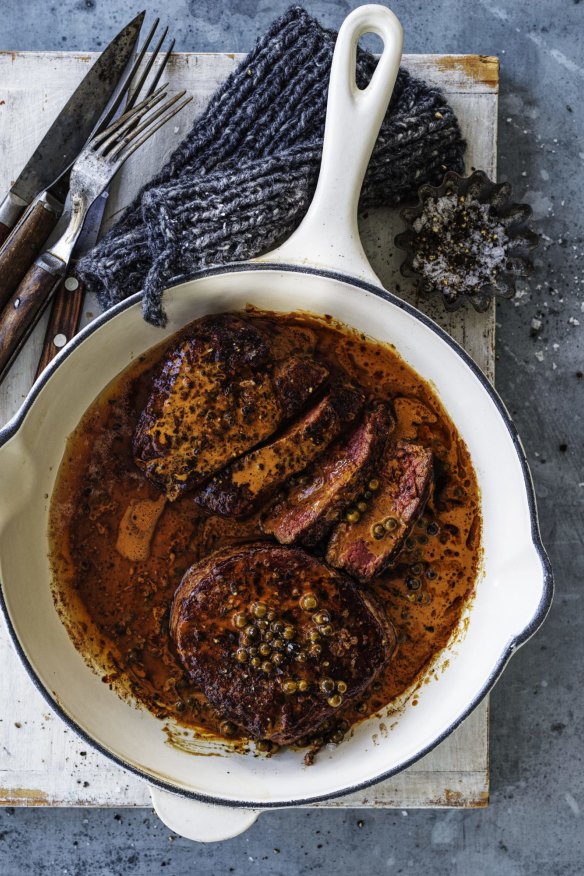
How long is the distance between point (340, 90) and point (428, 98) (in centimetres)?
44

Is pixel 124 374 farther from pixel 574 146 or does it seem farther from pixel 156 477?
pixel 574 146

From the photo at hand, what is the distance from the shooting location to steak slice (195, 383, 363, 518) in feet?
7.61

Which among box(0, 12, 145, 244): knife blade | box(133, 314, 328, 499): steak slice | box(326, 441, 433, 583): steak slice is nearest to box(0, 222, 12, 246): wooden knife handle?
box(0, 12, 145, 244): knife blade

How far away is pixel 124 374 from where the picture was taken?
2461mm

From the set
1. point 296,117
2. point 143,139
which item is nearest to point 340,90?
point 296,117

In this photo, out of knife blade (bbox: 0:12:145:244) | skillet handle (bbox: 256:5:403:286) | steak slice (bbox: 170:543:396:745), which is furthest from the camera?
knife blade (bbox: 0:12:145:244)

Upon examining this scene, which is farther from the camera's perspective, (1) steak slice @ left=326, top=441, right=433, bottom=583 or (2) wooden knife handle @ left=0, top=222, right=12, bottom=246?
(2) wooden knife handle @ left=0, top=222, right=12, bottom=246

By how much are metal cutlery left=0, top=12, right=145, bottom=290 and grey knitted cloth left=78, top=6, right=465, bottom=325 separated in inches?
8.2

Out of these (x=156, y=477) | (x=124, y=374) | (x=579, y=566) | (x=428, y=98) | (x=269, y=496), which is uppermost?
(x=428, y=98)

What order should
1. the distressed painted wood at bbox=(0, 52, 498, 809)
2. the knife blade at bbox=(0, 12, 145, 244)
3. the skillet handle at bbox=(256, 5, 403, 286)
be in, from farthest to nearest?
the distressed painted wood at bbox=(0, 52, 498, 809) → the knife blade at bbox=(0, 12, 145, 244) → the skillet handle at bbox=(256, 5, 403, 286)

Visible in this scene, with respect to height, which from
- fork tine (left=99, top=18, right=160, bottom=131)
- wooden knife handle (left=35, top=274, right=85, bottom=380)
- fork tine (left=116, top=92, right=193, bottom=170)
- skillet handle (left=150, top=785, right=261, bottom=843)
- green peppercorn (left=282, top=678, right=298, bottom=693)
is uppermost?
fork tine (left=99, top=18, right=160, bottom=131)

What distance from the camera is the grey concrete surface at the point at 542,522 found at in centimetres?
274

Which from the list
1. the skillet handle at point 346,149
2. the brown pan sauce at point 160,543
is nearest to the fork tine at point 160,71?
the skillet handle at point 346,149

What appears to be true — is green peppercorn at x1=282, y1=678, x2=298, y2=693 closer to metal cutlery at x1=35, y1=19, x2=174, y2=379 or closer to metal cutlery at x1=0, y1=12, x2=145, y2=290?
metal cutlery at x1=35, y1=19, x2=174, y2=379
